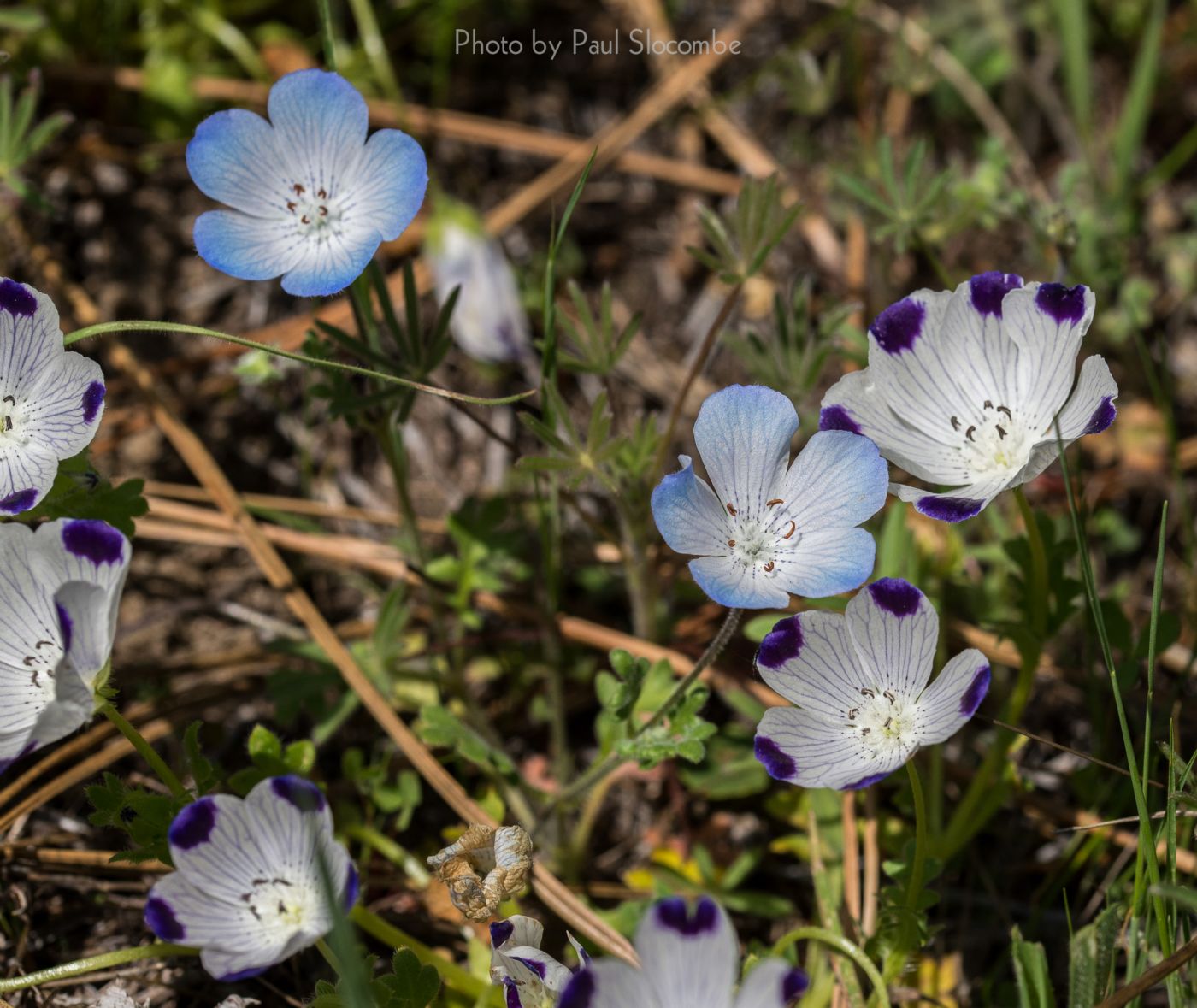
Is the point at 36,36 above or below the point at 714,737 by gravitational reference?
above

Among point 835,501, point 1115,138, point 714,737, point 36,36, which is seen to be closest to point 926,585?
point 714,737

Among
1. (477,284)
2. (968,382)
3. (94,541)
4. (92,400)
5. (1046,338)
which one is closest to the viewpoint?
(94,541)

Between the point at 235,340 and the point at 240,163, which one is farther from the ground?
the point at 240,163

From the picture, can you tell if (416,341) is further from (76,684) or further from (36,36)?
(36,36)

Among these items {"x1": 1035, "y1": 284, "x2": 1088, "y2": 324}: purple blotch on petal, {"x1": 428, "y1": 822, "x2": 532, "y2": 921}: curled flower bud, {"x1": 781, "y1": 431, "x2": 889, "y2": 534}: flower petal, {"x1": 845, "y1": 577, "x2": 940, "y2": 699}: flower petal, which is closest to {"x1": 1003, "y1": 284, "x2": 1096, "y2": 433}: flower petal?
{"x1": 1035, "y1": 284, "x2": 1088, "y2": 324}: purple blotch on petal

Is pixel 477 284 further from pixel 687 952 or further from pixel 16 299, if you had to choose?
pixel 687 952

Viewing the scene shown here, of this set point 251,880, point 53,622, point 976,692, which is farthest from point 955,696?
point 53,622
